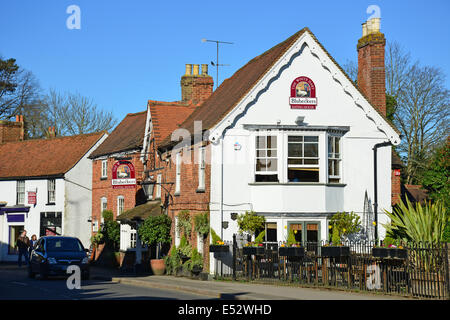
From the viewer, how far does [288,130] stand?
25094mm

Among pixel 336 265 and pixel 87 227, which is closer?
pixel 336 265

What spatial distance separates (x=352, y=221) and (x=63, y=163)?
2352 centimetres

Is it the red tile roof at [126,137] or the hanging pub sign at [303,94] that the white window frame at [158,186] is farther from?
the hanging pub sign at [303,94]

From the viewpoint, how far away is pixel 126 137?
39812 millimetres

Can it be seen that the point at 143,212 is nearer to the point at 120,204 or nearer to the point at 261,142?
the point at 120,204

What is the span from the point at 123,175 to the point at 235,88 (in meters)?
7.60

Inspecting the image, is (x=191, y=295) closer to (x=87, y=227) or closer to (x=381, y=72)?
(x=381, y=72)

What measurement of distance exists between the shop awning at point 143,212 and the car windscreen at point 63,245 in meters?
4.51

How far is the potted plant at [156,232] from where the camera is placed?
28.8 metres

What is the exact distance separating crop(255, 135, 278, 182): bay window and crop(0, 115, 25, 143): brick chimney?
2932 centimetres

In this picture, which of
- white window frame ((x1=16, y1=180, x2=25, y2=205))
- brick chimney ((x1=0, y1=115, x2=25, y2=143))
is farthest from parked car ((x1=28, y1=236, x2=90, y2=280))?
brick chimney ((x1=0, y1=115, x2=25, y2=143))

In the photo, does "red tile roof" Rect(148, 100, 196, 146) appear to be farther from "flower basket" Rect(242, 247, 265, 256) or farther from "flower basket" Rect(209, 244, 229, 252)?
"flower basket" Rect(242, 247, 265, 256)

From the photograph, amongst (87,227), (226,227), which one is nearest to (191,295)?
(226,227)

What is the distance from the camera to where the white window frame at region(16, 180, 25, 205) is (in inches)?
1699
